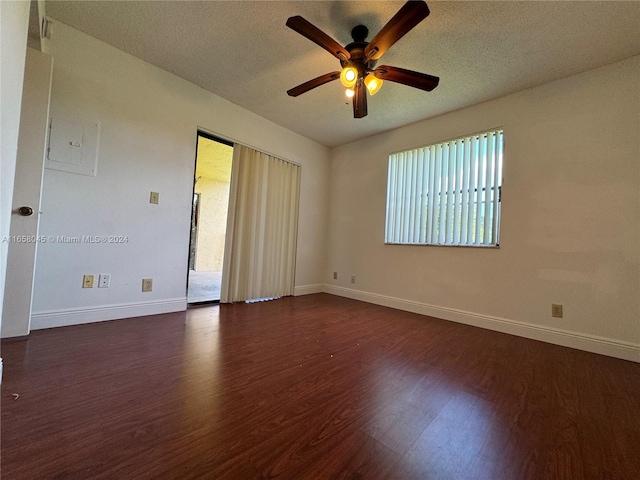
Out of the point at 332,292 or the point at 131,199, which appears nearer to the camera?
the point at 131,199

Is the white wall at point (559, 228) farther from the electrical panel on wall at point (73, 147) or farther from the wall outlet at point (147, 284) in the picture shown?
the electrical panel on wall at point (73, 147)

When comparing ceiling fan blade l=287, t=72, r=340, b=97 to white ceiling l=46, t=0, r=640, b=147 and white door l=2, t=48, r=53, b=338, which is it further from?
white door l=2, t=48, r=53, b=338

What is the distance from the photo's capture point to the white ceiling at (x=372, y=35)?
1724 mm

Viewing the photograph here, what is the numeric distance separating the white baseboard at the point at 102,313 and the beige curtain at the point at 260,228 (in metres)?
0.61

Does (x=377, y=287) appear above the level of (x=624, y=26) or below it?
below

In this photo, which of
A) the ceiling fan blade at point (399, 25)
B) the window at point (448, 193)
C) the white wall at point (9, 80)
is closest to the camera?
the white wall at point (9, 80)

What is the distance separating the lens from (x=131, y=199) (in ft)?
7.85

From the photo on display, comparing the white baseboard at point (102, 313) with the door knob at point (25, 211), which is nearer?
the door knob at point (25, 211)

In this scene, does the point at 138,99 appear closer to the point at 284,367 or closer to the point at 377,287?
the point at 284,367

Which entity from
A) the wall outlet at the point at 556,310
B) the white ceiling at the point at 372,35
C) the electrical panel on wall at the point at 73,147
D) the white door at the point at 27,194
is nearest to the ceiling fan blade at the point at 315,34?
the white ceiling at the point at 372,35

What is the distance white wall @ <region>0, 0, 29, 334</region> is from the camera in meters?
0.88

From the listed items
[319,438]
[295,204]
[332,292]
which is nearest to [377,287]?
[332,292]

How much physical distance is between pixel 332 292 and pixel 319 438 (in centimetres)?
311

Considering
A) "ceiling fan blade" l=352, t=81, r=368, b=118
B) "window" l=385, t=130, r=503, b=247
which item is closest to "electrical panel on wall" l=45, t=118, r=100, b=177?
"ceiling fan blade" l=352, t=81, r=368, b=118
